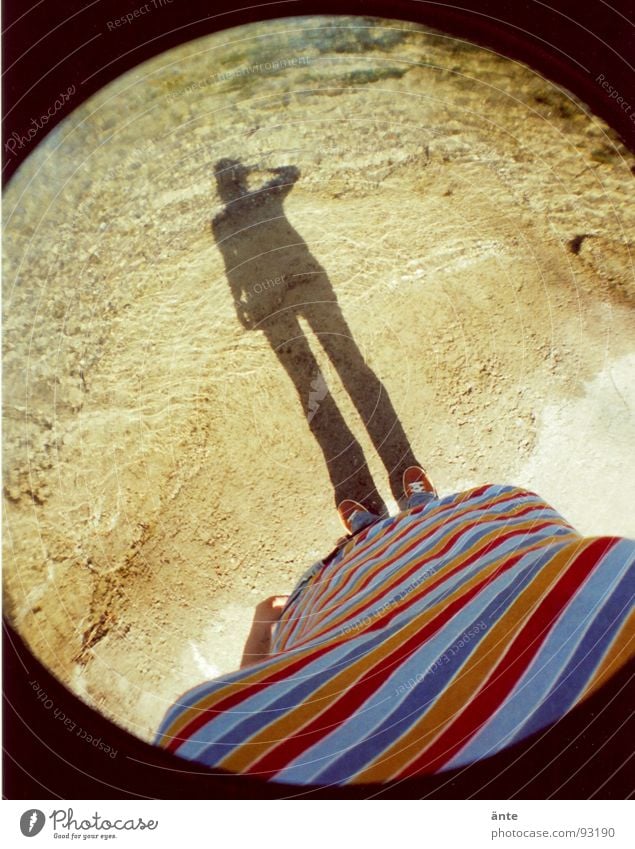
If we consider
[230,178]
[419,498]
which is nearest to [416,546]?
[419,498]

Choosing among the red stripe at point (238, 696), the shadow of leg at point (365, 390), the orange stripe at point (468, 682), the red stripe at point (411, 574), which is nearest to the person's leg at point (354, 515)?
the shadow of leg at point (365, 390)

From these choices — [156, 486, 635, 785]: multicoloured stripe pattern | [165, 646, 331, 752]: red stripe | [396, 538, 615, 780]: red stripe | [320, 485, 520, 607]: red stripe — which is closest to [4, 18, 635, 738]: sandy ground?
[320, 485, 520, 607]: red stripe

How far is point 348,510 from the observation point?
1747mm

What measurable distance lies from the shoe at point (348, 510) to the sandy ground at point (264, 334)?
5 cm

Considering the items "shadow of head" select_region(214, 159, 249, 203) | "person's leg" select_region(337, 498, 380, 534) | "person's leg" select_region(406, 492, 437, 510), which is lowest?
"person's leg" select_region(406, 492, 437, 510)

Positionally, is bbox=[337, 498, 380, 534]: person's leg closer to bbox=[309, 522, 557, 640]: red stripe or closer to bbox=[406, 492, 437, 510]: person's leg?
bbox=[406, 492, 437, 510]: person's leg

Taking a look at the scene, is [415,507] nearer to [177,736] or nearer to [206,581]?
[206,581]

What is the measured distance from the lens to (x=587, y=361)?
1679 mm

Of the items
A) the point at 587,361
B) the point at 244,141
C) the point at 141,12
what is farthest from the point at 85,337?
the point at 587,361

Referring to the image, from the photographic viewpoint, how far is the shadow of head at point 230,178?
5.35ft

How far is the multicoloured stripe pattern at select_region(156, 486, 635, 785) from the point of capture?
3.67 ft

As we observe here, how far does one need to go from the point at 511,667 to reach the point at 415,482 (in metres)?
0.74

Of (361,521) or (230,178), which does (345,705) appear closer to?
(361,521)

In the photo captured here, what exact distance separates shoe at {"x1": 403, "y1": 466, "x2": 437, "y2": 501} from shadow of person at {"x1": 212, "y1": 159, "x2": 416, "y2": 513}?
4 centimetres
